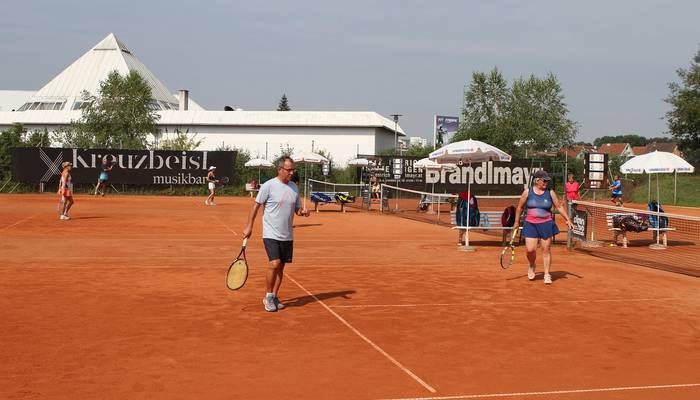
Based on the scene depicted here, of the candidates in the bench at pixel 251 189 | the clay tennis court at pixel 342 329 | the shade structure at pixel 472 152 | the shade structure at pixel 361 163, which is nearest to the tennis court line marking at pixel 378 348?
the clay tennis court at pixel 342 329

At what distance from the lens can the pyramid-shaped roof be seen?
76.6 metres

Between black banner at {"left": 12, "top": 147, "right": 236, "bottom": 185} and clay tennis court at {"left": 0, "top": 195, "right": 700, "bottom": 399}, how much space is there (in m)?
28.9

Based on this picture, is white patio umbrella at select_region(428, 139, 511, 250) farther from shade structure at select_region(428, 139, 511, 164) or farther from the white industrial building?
the white industrial building

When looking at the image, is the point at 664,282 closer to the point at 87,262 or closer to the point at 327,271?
the point at 327,271

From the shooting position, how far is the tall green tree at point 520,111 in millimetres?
73812

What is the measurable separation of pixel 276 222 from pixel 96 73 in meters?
76.7

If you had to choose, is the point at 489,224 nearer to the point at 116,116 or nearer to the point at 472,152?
the point at 472,152

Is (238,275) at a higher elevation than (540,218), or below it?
below

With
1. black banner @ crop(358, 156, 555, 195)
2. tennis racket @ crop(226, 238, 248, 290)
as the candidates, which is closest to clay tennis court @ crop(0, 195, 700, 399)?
tennis racket @ crop(226, 238, 248, 290)

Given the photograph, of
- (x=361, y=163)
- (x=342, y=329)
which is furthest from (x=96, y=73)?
(x=342, y=329)

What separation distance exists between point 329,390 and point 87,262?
8.67m

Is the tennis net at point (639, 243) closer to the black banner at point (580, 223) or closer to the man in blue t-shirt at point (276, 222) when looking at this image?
the black banner at point (580, 223)

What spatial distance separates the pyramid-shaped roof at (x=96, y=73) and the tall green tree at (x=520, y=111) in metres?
33.2

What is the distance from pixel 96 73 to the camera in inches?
3132
